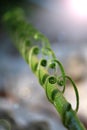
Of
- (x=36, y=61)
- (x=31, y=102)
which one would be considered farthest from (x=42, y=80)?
(x=31, y=102)

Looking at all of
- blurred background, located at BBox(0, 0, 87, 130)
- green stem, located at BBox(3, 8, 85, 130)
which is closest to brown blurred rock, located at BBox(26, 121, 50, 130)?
blurred background, located at BBox(0, 0, 87, 130)

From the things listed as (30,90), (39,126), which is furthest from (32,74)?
(39,126)

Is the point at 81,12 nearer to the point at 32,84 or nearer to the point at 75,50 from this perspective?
the point at 75,50

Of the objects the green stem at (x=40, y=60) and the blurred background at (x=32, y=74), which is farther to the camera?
the blurred background at (x=32, y=74)

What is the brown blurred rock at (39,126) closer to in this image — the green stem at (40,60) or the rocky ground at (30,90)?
the rocky ground at (30,90)

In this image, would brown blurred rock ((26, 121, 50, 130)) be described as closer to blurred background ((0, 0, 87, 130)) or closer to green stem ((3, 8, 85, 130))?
blurred background ((0, 0, 87, 130))

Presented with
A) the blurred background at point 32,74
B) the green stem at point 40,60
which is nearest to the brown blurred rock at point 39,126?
the blurred background at point 32,74

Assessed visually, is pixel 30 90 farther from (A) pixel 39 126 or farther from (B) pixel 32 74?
(A) pixel 39 126
